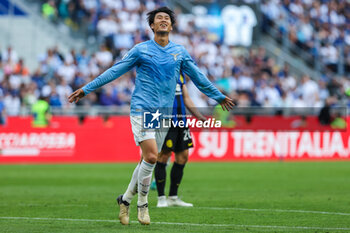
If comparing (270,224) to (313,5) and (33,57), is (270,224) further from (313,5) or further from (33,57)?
(313,5)

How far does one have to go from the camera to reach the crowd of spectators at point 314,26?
1358 inches

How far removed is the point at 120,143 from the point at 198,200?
12.7m

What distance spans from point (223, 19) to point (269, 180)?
59.6 feet

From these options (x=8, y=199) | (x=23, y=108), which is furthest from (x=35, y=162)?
(x=8, y=199)

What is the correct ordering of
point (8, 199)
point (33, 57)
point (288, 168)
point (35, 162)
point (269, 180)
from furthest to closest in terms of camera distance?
point (33, 57) < point (35, 162) < point (288, 168) < point (269, 180) < point (8, 199)

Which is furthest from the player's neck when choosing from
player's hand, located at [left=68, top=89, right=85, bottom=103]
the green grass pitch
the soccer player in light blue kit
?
the green grass pitch

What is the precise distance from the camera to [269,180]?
57.4 ft

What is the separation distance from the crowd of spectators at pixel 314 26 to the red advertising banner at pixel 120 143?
9.25 m

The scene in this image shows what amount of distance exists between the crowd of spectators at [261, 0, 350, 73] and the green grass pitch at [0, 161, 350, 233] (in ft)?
43.5

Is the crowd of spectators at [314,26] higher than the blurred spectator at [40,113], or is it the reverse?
the crowd of spectators at [314,26]

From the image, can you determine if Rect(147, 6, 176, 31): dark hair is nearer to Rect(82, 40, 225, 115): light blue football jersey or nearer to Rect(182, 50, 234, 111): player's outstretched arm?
Rect(82, 40, 225, 115): light blue football jersey

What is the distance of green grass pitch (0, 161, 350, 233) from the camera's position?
913 centimetres

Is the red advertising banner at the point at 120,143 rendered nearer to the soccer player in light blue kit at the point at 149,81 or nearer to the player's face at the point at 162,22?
the soccer player in light blue kit at the point at 149,81

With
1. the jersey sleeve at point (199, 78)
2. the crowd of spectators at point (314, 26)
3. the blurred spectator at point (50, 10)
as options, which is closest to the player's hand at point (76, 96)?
the jersey sleeve at point (199, 78)
